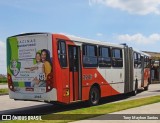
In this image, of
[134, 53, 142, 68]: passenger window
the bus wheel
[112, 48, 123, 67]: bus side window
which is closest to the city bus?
the bus wheel

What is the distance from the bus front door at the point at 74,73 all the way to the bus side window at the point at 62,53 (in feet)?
1.55

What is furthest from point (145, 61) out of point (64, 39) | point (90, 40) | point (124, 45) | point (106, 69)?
point (64, 39)

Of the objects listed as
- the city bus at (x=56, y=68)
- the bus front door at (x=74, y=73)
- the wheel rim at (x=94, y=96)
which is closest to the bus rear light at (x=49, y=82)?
the city bus at (x=56, y=68)

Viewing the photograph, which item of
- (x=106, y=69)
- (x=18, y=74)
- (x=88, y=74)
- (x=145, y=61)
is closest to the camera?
(x=18, y=74)

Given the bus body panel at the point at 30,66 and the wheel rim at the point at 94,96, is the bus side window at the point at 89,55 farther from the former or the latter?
the bus body panel at the point at 30,66

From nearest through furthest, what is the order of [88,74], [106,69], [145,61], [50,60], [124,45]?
[50,60] < [88,74] < [106,69] < [124,45] < [145,61]

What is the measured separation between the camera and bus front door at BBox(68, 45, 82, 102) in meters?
15.9

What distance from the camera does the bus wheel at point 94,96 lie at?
1758cm

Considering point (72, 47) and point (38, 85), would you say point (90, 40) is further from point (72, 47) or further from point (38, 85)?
point (38, 85)

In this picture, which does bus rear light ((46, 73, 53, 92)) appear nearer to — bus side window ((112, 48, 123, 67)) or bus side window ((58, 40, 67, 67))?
bus side window ((58, 40, 67, 67))

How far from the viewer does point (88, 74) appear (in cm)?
1731

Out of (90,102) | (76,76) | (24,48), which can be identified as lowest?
(90,102)

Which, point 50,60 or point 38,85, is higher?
point 50,60

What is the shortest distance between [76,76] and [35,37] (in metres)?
2.53
